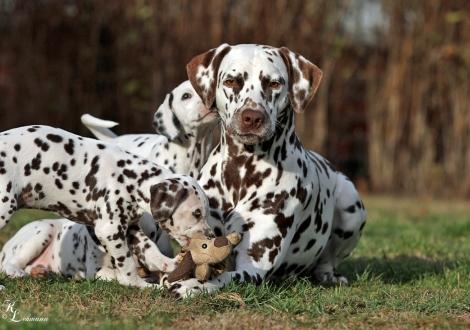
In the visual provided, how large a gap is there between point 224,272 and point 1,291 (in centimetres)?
151

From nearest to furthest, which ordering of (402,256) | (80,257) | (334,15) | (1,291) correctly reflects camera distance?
(1,291), (80,257), (402,256), (334,15)

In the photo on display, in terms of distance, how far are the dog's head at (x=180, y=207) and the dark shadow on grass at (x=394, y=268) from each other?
5.19 feet

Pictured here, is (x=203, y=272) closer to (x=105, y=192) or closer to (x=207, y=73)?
(x=105, y=192)

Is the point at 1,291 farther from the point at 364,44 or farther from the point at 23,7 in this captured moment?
the point at 364,44

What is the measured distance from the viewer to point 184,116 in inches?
282

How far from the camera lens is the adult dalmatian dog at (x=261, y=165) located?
17.8 feet

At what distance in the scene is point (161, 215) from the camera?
209 inches

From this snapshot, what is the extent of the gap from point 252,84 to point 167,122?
202 cm

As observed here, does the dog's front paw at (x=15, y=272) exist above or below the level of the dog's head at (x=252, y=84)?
below

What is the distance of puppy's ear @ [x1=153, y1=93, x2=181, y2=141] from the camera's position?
23.6 feet

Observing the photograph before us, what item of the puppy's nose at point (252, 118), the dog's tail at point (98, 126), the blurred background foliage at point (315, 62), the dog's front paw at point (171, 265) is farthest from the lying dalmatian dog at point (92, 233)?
the blurred background foliage at point (315, 62)

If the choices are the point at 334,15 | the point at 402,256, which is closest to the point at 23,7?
the point at 334,15

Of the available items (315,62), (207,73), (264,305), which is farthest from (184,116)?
(315,62)

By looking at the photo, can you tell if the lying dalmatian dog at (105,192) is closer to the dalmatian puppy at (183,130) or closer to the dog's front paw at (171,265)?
the dog's front paw at (171,265)
